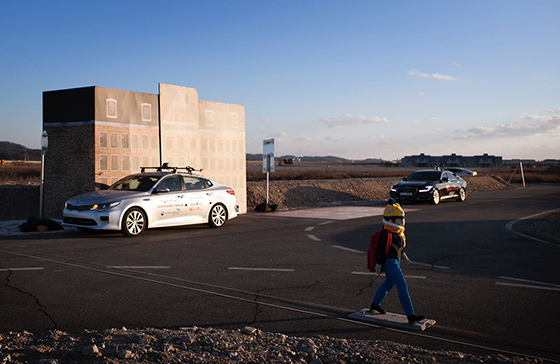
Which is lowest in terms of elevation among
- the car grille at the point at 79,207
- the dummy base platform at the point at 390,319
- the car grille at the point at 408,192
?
the dummy base platform at the point at 390,319

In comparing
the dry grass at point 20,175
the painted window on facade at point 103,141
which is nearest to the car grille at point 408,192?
the painted window on facade at point 103,141

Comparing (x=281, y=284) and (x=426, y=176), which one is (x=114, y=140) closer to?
(x=281, y=284)

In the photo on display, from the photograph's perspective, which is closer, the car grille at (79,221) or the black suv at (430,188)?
the car grille at (79,221)

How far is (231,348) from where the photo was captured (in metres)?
4.67

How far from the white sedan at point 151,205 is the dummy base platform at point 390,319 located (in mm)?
7980

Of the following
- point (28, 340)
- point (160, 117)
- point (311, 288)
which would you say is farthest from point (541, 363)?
point (160, 117)

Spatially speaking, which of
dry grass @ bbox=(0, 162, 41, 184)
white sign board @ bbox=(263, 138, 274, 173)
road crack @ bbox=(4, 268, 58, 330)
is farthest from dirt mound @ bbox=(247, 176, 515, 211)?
dry grass @ bbox=(0, 162, 41, 184)

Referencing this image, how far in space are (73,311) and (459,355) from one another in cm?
434

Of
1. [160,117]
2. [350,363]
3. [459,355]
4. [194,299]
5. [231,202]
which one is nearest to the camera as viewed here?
[350,363]

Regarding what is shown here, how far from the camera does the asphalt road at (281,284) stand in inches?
222

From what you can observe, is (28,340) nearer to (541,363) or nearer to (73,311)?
(73,311)

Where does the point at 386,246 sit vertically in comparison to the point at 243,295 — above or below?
above

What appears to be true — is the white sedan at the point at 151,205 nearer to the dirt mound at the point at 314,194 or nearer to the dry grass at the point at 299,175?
the dirt mound at the point at 314,194

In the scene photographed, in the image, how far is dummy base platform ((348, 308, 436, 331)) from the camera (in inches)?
223
